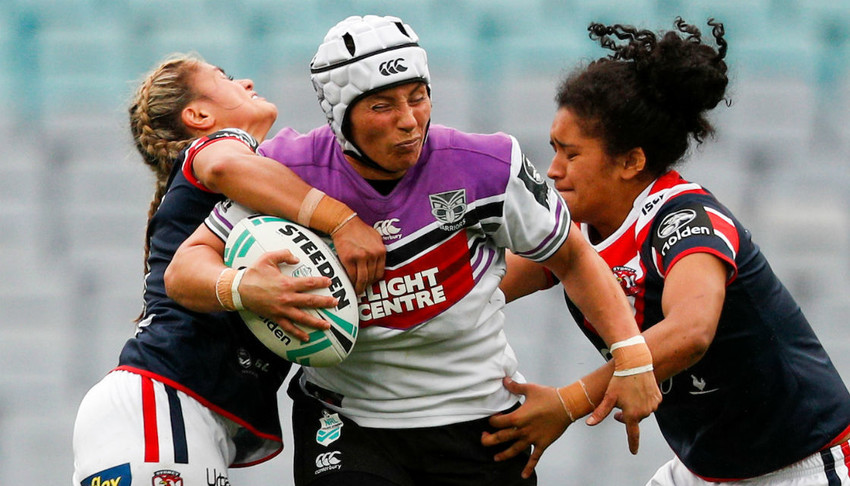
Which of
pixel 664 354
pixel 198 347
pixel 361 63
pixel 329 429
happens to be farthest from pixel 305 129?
pixel 664 354

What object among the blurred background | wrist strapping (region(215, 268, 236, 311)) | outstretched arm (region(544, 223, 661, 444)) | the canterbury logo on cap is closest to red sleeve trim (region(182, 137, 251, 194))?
wrist strapping (region(215, 268, 236, 311))

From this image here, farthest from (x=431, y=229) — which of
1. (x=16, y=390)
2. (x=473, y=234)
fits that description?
(x=16, y=390)

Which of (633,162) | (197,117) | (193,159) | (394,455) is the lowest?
(394,455)

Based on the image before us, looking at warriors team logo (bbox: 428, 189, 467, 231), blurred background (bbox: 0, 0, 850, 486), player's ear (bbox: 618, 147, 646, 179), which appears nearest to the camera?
warriors team logo (bbox: 428, 189, 467, 231)

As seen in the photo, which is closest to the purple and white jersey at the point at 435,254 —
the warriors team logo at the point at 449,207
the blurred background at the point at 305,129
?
the warriors team logo at the point at 449,207

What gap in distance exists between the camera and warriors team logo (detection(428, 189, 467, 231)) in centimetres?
236

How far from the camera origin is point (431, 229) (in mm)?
2375

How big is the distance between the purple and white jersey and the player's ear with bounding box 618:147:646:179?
17.7 inches

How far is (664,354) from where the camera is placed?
96.2 inches

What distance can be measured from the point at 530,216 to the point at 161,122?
117 centimetres

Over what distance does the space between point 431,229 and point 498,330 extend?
0.34m

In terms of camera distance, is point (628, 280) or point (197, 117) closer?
point (628, 280)

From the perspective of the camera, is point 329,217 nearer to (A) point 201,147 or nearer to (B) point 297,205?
(B) point 297,205

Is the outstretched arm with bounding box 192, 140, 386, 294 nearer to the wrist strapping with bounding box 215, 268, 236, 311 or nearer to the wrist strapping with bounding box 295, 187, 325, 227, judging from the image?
the wrist strapping with bounding box 295, 187, 325, 227
